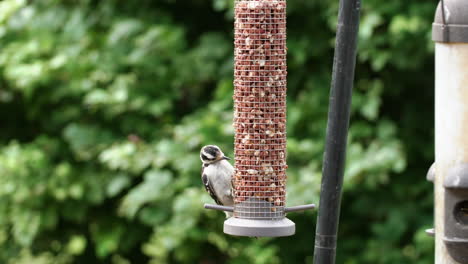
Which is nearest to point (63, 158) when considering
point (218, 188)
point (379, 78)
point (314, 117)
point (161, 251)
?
point (161, 251)

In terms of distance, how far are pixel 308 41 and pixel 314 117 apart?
0.62 metres

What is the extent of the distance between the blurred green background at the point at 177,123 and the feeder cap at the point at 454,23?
3.56 m

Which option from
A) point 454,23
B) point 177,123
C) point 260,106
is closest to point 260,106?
point 260,106

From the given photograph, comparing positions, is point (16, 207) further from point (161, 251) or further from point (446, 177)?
point (446, 177)

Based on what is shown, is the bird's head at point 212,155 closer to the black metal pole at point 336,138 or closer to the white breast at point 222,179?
the white breast at point 222,179

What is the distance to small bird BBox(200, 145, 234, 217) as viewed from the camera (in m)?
4.61

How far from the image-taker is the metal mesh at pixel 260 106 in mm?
3998

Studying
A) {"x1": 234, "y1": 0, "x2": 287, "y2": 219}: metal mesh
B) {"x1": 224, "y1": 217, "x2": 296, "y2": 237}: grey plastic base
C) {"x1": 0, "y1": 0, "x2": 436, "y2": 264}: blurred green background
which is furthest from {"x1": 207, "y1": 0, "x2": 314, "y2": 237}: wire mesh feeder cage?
{"x1": 0, "y1": 0, "x2": 436, "y2": 264}: blurred green background

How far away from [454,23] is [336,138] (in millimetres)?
558

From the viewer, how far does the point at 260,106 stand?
4.00 metres

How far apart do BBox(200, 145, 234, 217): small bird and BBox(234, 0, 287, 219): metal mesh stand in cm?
50

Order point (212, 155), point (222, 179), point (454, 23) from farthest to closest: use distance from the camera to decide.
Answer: point (212, 155)
point (222, 179)
point (454, 23)

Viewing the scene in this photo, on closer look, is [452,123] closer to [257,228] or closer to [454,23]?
[454,23]

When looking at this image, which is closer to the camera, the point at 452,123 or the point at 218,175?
the point at 452,123
